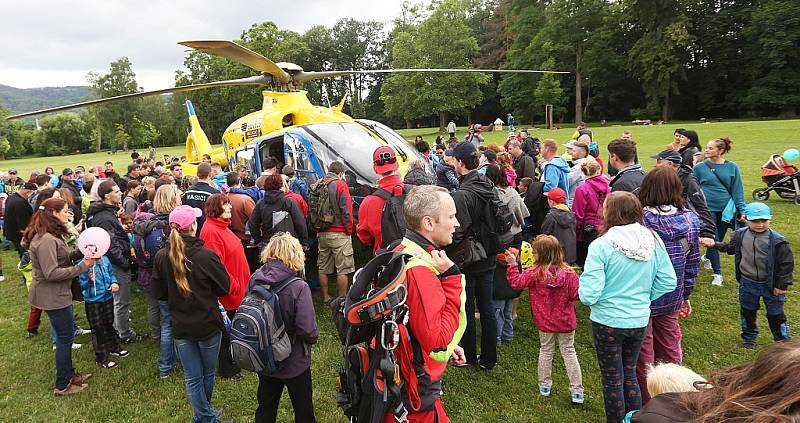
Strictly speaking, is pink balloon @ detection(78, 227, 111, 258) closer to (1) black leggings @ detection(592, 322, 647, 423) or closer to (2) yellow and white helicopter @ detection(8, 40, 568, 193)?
(2) yellow and white helicopter @ detection(8, 40, 568, 193)

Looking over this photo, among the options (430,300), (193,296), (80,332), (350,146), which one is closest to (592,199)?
(430,300)

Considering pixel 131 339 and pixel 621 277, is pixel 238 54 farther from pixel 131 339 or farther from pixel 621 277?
pixel 621 277

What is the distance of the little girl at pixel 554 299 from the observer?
385 centimetres

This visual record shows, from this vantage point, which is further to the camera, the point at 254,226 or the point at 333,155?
the point at 333,155

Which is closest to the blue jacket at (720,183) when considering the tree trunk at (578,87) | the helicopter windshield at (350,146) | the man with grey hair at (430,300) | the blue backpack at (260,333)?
the helicopter windshield at (350,146)

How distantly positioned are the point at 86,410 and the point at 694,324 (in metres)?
6.62

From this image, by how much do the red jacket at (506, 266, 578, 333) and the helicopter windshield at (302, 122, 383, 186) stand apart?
378cm

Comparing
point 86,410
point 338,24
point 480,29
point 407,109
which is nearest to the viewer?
point 86,410

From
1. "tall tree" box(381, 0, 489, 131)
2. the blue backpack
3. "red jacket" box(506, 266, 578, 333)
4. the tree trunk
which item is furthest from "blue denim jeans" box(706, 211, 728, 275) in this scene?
the tree trunk

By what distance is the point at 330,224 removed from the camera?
19.5ft

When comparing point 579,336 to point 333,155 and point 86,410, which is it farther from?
point 86,410

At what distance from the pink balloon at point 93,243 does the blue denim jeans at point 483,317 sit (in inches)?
136

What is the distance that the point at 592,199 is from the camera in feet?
16.5

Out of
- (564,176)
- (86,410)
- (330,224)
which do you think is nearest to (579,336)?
(564,176)
